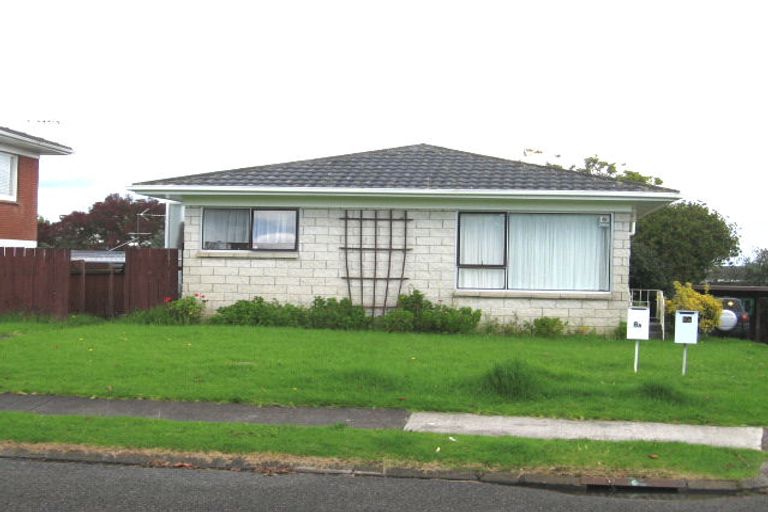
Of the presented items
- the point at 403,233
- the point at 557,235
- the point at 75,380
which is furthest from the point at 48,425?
the point at 557,235

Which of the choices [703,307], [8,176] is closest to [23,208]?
[8,176]

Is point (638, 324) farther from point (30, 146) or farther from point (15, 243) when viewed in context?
point (30, 146)

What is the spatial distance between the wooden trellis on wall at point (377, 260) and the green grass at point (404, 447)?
848 cm

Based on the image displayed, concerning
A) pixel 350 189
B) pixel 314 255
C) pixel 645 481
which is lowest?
pixel 645 481

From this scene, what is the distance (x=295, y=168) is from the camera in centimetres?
1817

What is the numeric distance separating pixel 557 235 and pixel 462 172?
98.8 inches

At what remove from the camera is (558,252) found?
661 inches

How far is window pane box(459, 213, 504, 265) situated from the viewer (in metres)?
16.8

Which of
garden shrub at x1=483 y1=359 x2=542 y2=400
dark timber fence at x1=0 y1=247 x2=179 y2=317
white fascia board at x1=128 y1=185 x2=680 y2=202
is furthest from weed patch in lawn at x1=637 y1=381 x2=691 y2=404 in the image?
dark timber fence at x1=0 y1=247 x2=179 y2=317

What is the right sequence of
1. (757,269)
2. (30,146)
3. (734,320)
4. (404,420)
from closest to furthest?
(404,420) < (734,320) < (30,146) < (757,269)

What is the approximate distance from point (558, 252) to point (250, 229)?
638 cm

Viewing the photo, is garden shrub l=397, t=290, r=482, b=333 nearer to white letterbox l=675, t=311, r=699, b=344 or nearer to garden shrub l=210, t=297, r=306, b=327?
garden shrub l=210, t=297, r=306, b=327

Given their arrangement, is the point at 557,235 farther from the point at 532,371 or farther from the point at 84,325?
the point at 84,325

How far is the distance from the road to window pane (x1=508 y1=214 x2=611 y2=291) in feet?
33.3
